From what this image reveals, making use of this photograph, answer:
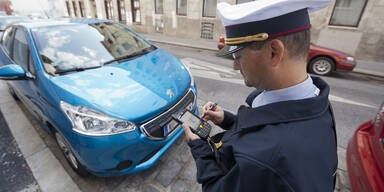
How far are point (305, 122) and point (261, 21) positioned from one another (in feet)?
1.57

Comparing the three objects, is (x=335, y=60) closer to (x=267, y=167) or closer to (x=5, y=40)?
(x=267, y=167)

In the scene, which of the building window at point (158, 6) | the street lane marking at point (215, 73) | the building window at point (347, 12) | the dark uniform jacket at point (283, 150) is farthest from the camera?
the building window at point (158, 6)

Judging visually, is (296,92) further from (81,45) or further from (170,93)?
(81,45)

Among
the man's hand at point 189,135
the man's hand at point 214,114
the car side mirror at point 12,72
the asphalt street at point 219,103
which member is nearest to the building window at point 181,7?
the asphalt street at point 219,103

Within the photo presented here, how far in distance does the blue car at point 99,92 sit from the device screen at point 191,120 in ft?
1.18

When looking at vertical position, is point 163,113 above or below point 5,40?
below

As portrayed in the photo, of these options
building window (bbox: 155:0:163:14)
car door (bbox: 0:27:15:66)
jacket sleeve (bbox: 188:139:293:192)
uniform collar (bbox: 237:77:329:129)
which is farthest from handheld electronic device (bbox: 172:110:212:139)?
building window (bbox: 155:0:163:14)

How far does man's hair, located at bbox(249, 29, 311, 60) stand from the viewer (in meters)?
0.78

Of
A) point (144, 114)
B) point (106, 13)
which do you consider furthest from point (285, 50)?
point (106, 13)

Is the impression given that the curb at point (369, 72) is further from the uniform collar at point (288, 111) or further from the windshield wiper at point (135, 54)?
the uniform collar at point (288, 111)

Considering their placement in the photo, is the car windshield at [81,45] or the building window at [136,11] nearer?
the car windshield at [81,45]

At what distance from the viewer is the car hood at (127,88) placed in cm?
175

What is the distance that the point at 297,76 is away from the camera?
0.83 metres

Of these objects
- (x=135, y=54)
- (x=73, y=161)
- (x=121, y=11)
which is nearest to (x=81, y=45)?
(x=135, y=54)
